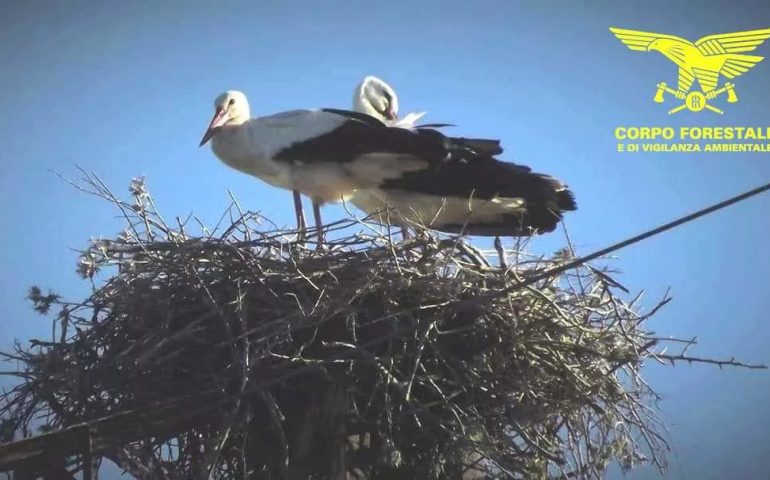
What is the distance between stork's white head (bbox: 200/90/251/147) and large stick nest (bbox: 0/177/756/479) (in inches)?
44.3

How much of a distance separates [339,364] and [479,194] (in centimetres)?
105

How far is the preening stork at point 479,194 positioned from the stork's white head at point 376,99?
0.67m

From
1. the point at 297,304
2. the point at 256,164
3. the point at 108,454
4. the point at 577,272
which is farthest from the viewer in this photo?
the point at 256,164

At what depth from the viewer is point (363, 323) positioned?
3.34m

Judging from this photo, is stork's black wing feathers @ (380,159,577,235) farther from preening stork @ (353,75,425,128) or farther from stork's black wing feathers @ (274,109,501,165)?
preening stork @ (353,75,425,128)

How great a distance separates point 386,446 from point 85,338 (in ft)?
3.31

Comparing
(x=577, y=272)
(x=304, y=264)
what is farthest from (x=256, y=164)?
(x=577, y=272)

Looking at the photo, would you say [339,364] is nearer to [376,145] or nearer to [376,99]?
[376,145]

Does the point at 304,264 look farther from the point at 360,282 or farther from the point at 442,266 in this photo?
the point at 442,266

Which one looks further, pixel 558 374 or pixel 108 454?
pixel 558 374

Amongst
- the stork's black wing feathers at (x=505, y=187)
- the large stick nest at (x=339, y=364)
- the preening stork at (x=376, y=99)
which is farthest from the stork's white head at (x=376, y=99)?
the large stick nest at (x=339, y=364)

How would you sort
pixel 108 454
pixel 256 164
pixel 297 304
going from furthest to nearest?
pixel 256 164 < pixel 297 304 < pixel 108 454

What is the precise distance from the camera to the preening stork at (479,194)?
13.2ft

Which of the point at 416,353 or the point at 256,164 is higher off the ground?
the point at 256,164
